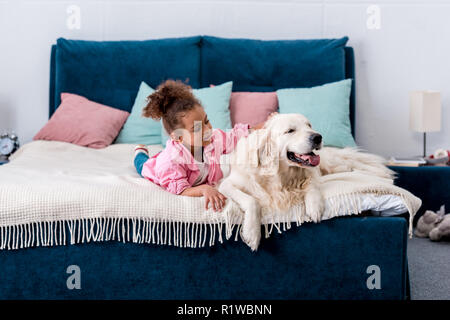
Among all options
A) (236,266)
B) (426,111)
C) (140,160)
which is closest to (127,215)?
(236,266)

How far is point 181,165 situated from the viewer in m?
2.08

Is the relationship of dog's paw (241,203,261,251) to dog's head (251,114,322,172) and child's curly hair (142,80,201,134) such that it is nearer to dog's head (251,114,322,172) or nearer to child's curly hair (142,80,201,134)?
dog's head (251,114,322,172)

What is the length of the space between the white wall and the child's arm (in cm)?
210

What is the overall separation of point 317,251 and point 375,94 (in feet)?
7.43

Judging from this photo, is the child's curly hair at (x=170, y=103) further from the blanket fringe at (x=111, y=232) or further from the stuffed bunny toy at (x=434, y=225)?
the stuffed bunny toy at (x=434, y=225)

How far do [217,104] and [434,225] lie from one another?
5.01ft

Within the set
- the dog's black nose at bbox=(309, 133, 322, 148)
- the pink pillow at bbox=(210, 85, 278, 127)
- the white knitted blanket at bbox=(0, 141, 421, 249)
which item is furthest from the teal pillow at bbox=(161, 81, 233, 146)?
the dog's black nose at bbox=(309, 133, 322, 148)

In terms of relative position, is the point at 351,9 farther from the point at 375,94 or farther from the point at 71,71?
the point at 71,71

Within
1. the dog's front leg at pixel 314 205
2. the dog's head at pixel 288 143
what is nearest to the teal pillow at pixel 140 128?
the dog's head at pixel 288 143

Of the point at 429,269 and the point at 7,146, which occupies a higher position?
the point at 7,146

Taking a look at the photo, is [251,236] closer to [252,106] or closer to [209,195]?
[209,195]

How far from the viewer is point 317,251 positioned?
6.16 feet

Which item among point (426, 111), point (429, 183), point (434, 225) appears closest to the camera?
point (434, 225)

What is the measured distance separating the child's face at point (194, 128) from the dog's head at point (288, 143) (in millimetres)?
299
